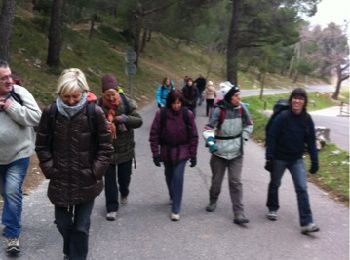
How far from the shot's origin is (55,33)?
17875 millimetres

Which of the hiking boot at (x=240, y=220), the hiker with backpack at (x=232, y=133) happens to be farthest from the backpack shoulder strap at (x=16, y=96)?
the hiking boot at (x=240, y=220)

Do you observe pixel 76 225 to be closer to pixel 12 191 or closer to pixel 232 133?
pixel 12 191

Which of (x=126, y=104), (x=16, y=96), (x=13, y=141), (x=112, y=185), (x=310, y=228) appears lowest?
(x=310, y=228)

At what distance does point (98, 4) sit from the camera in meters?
27.0

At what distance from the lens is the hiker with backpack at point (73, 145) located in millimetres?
3828

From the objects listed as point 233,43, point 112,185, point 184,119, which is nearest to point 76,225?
point 112,185

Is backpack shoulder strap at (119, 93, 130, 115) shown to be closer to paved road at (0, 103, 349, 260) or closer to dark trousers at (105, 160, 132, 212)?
dark trousers at (105, 160, 132, 212)

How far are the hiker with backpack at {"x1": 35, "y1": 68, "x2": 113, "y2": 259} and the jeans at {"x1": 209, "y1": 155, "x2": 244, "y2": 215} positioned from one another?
2.48m

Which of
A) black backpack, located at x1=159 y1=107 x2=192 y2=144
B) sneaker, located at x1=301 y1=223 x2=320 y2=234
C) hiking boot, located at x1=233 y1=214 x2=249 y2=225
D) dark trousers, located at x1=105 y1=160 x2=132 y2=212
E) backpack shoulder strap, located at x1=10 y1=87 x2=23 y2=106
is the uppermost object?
backpack shoulder strap, located at x1=10 y1=87 x2=23 y2=106

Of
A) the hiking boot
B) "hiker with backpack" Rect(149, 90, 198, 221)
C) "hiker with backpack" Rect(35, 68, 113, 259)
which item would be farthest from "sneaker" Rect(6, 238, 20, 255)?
the hiking boot

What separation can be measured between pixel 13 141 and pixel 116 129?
60.8 inches

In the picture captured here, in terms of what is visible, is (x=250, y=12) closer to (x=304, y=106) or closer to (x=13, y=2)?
(x=13, y=2)

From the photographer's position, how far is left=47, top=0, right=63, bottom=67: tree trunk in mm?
17484

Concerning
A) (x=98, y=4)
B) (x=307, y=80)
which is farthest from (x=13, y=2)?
(x=307, y=80)
